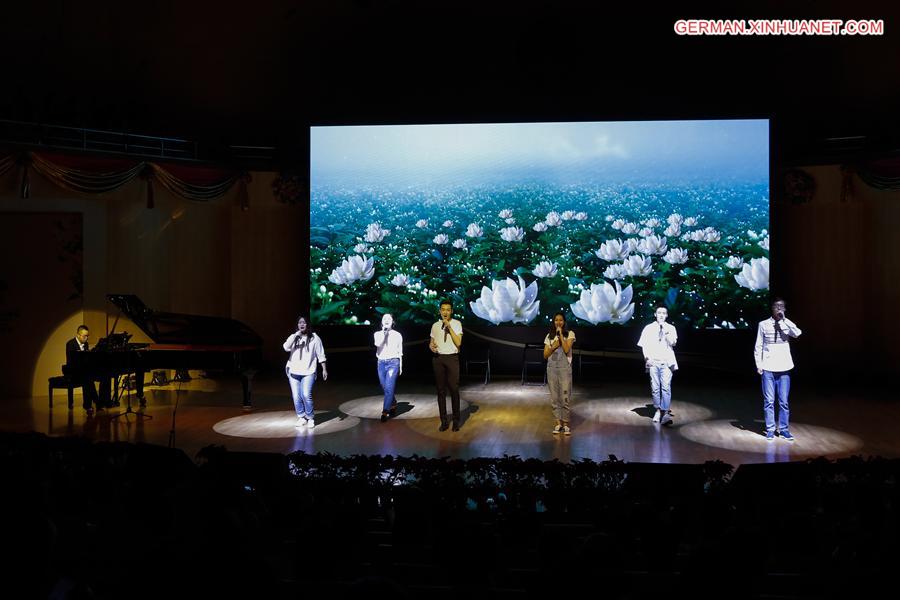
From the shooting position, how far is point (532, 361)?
13867mm

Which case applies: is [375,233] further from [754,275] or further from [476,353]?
[754,275]

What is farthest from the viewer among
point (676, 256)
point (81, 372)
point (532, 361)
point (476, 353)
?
point (476, 353)

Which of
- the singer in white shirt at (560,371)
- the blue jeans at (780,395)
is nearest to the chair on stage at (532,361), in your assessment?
the singer in white shirt at (560,371)

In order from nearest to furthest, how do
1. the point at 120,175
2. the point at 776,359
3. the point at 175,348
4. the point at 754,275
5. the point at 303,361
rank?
the point at 776,359, the point at 303,361, the point at 175,348, the point at 120,175, the point at 754,275

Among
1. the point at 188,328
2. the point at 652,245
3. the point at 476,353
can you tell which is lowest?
the point at 476,353

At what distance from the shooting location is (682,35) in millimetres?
13086

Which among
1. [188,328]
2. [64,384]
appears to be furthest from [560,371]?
[64,384]

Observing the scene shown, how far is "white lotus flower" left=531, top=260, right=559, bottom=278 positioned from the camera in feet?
44.2

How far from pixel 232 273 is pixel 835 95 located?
477 inches

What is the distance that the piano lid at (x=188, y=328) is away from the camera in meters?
10.3

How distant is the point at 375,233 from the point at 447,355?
526 cm

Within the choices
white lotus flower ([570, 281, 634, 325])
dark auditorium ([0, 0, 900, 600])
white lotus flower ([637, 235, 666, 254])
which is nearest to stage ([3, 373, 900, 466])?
dark auditorium ([0, 0, 900, 600])

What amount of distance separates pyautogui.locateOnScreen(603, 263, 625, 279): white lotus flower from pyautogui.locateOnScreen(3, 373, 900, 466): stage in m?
2.02

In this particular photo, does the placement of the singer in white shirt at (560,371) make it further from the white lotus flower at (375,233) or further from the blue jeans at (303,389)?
the white lotus flower at (375,233)
